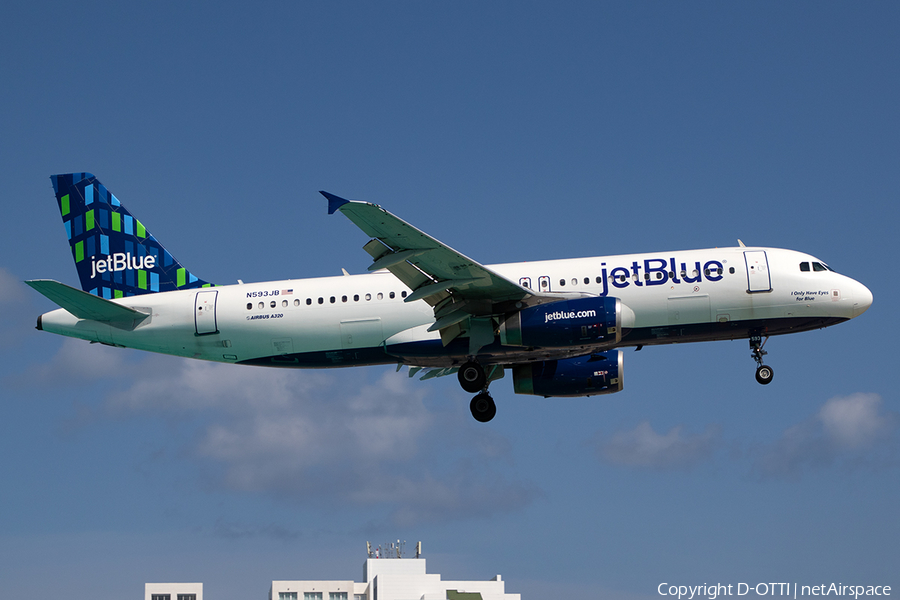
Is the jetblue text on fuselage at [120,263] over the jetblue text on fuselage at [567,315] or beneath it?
over

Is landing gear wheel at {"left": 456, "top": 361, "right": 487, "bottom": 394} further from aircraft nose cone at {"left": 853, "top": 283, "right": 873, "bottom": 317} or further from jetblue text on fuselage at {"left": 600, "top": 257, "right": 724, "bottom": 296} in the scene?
aircraft nose cone at {"left": 853, "top": 283, "right": 873, "bottom": 317}

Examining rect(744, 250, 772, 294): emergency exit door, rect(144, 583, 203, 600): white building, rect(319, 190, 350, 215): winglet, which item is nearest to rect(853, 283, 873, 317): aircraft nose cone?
rect(744, 250, 772, 294): emergency exit door

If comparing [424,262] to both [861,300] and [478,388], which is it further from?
[861,300]

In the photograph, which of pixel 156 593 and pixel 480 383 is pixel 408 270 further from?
pixel 156 593

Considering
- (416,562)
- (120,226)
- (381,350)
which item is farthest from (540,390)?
(416,562)

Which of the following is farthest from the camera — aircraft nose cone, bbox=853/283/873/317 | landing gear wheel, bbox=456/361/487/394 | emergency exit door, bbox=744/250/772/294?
landing gear wheel, bbox=456/361/487/394

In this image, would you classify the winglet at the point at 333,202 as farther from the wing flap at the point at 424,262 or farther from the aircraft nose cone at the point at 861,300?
the aircraft nose cone at the point at 861,300

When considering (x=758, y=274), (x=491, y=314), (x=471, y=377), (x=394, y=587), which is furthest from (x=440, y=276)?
(x=394, y=587)

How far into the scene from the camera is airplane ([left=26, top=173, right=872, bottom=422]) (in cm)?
3847

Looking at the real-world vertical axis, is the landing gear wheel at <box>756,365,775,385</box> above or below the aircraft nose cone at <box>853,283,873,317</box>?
below

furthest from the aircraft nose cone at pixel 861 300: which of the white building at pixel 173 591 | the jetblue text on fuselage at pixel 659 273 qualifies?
the white building at pixel 173 591

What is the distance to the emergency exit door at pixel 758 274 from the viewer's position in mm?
40250

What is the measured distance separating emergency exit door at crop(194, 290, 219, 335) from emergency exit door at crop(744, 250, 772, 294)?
68.5ft

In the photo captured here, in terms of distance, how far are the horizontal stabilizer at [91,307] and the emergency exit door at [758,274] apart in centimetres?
2380
